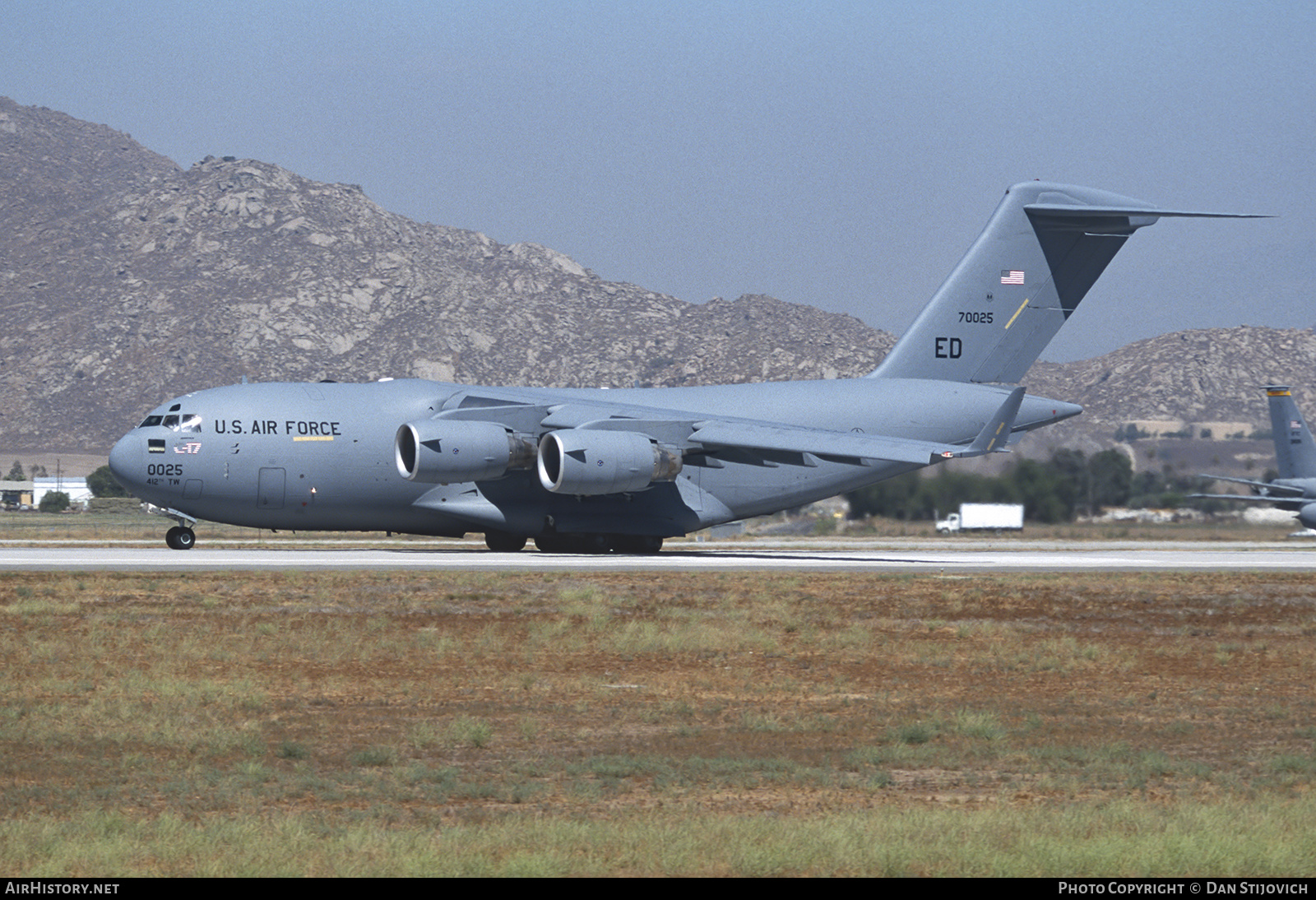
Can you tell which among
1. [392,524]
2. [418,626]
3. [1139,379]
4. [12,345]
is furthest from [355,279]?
[418,626]

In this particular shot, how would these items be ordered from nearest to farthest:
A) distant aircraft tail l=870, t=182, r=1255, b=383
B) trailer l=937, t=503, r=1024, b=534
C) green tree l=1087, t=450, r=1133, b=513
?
distant aircraft tail l=870, t=182, r=1255, b=383 < green tree l=1087, t=450, r=1133, b=513 < trailer l=937, t=503, r=1024, b=534

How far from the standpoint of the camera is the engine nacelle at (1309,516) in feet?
149

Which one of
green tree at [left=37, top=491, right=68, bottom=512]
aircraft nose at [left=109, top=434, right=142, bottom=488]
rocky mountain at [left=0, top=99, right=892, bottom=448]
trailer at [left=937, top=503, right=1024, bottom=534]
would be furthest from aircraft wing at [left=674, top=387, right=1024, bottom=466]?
rocky mountain at [left=0, top=99, right=892, bottom=448]

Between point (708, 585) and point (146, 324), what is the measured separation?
178 metres

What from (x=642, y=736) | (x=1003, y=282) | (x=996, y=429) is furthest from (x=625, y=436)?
(x=642, y=736)

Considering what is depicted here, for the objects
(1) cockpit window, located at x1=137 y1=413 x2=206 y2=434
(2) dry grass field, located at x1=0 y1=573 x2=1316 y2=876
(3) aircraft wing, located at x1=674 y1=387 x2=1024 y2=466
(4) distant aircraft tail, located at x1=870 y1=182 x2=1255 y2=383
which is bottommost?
(2) dry grass field, located at x1=0 y1=573 x2=1316 y2=876

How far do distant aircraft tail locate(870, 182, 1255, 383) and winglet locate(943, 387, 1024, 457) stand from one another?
194 inches

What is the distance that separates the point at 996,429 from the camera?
A: 97.3 ft

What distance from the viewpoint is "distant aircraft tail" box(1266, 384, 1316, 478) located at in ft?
170

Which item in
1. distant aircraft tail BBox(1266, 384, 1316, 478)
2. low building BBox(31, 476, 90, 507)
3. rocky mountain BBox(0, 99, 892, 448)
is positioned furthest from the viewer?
rocky mountain BBox(0, 99, 892, 448)

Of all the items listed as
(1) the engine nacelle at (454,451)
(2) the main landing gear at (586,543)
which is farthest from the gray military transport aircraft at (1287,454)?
(1) the engine nacelle at (454,451)

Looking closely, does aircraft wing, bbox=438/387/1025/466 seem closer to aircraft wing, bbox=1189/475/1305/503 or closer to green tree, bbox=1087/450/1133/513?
green tree, bbox=1087/450/1133/513

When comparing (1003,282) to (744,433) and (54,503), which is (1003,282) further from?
(54,503)

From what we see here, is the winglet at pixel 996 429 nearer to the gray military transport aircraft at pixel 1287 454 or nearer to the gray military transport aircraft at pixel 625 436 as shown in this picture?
the gray military transport aircraft at pixel 625 436
